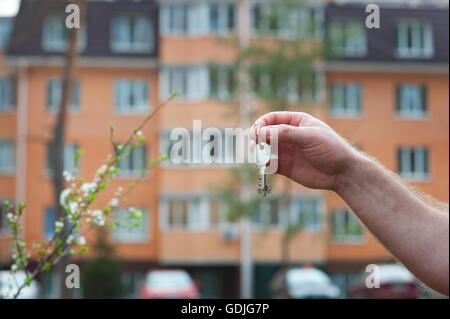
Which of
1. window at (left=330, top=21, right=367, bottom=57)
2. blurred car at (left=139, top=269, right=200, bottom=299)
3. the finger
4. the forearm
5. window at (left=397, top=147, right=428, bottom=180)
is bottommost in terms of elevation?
blurred car at (left=139, top=269, right=200, bottom=299)

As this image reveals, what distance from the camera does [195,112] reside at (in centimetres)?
2517

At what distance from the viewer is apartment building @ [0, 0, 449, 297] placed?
975 inches

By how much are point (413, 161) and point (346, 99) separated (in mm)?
2933

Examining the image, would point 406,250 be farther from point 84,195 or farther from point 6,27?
point 6,27

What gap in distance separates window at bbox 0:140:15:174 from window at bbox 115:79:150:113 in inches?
145

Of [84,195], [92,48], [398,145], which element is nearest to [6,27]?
[92,48]

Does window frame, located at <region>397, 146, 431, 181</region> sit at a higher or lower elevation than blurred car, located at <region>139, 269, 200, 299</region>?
higher

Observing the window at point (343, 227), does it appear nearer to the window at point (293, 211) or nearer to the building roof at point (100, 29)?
the window at point (293, 211)

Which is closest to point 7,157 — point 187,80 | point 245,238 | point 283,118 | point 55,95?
point 55,95

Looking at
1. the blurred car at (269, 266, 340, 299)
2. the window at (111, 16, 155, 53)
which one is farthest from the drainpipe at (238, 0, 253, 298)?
the blurred car at (269, 266, 340, 299)

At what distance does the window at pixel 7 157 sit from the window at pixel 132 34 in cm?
460

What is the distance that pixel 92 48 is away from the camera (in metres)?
25.5

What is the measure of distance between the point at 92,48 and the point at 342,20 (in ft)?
26.2

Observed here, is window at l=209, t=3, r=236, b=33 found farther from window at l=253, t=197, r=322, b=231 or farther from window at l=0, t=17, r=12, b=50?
window at l=0, t=17, r=12, b=50
